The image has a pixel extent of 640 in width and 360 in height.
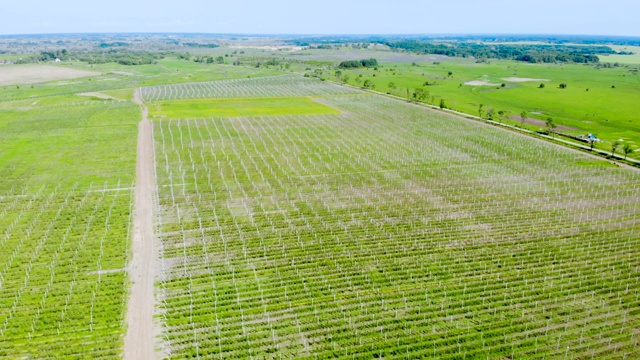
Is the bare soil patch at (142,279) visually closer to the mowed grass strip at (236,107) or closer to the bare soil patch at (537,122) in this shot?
the mowed grass strip at (236,107)

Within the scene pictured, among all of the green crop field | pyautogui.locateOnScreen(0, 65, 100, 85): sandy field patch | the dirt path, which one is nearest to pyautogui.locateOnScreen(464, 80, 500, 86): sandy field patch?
the green crop field

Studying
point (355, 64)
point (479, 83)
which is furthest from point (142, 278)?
point (355, 64)

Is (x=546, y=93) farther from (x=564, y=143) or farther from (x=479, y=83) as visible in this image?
(x=564, y=143)

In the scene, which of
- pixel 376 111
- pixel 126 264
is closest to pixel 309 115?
pixel 376 111

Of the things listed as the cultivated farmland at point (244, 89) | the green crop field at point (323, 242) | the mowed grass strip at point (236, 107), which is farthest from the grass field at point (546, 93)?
the mowed grass strip at point (236, 107)

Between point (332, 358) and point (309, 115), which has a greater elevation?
point (309, 115)

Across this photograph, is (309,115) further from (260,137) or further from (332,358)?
(332,358)

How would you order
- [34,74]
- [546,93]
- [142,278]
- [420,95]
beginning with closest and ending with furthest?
[142,278] < [420,95] < [546,93] < [34,74]
